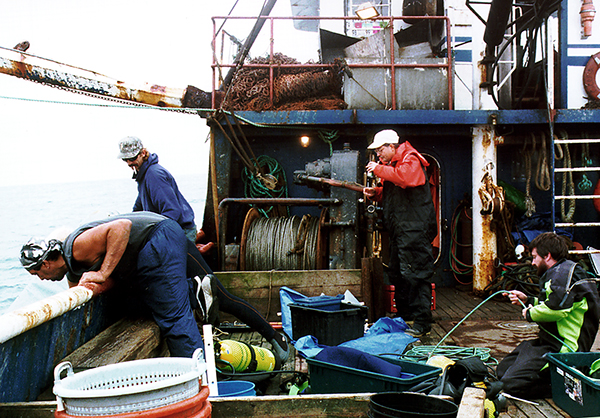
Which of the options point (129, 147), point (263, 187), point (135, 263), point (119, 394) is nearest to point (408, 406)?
point (119, 394)

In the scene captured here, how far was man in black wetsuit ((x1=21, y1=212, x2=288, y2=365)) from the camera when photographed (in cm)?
352

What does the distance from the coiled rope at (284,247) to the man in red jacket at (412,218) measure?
1296mm

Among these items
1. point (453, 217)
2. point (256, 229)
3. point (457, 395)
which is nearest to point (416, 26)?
point (453, 217)

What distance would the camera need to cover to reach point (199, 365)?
71.8 inches

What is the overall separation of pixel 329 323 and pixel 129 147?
2668 mm

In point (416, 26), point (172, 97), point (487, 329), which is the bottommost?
point (487, 329)

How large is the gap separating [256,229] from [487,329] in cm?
320

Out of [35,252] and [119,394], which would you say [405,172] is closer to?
[35,252]

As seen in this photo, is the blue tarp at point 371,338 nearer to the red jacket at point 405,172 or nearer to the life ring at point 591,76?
the red jacket at point 405,172

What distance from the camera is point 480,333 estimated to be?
18.8 feet

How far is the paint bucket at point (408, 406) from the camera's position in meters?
2.03

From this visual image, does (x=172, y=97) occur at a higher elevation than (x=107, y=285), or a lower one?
higher

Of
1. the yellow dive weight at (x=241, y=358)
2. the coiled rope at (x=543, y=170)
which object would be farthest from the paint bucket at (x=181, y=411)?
the coiled rope at (x=543, y=170)

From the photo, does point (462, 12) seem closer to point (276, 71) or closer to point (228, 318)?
point (276, 71)
